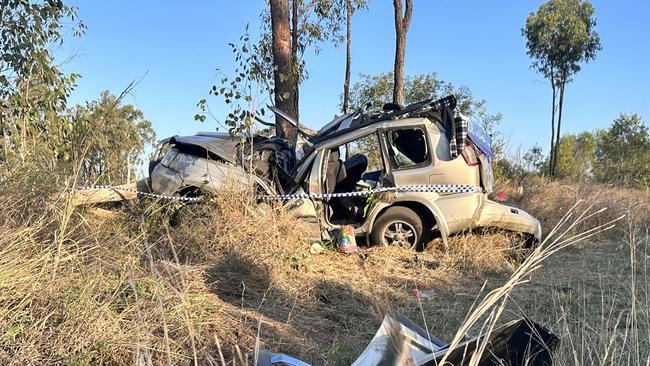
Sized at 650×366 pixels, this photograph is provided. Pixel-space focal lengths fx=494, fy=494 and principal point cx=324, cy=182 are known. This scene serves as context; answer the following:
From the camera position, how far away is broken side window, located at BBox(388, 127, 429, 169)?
6.82 metres

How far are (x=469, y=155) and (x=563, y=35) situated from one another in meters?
21.9

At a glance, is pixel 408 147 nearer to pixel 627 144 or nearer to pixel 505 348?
pixel 505 348

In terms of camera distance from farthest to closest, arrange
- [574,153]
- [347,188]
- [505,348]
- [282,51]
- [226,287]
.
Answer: [574,153]
[282,51]
[347,188]
[226,287]
[505,348]

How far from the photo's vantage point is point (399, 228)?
679 cm

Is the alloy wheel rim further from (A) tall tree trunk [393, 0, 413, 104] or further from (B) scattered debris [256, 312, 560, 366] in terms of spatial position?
(A) tall tree trunk [393, 0, 413, 104]

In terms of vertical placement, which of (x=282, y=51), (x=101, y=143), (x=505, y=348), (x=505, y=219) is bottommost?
(x=505, y=348)

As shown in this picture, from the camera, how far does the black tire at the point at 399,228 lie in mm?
6750

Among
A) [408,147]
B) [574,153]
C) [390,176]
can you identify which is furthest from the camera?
[574,153]

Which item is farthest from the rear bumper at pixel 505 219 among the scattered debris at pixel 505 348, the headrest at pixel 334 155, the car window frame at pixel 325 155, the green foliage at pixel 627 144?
the green foliage at pixel 627 144

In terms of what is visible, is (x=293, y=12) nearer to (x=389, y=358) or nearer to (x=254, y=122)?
(x=254, y=122)

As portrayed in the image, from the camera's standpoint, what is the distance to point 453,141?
6480 millimetres

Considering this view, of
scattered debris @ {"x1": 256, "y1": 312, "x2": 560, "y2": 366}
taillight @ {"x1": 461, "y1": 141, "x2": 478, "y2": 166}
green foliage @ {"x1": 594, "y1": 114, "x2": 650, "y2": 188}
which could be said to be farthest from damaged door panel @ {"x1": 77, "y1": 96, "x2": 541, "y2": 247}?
green foliage @ {"x1": 594, "y1": 114, "x2": 650, "y2": 188}

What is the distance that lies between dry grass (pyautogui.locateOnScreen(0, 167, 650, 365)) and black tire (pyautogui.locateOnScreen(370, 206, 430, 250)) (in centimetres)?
19

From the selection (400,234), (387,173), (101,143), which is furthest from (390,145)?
(101,143)
